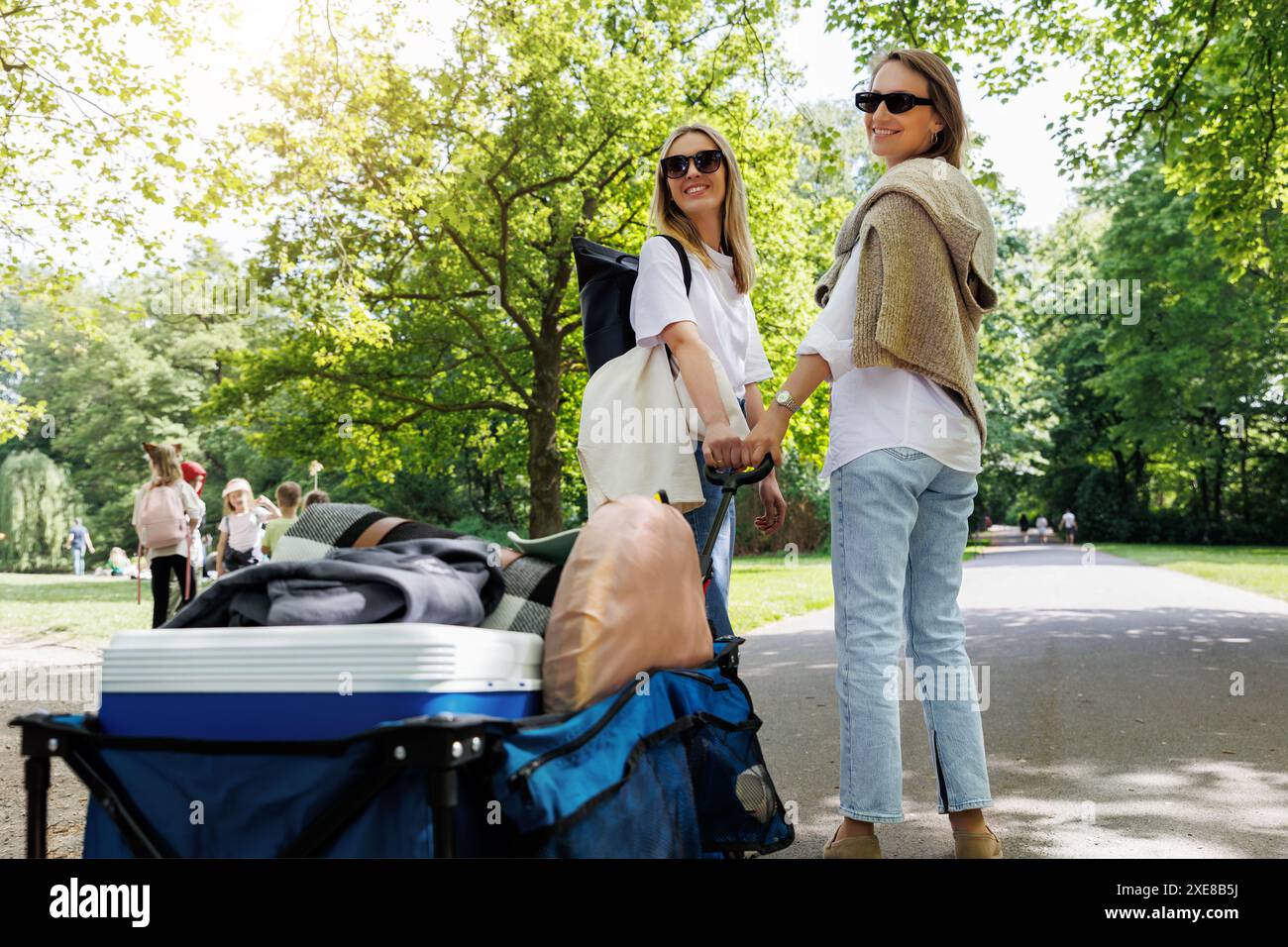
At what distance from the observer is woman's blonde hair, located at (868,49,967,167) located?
3.05 m

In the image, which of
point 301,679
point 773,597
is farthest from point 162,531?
point 301,679

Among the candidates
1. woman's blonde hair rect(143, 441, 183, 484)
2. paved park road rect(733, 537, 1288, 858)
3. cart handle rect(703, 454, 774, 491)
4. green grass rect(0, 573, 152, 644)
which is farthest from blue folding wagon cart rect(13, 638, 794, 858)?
green grass rect(0, 573, 152, 644)

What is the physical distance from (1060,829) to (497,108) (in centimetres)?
1628

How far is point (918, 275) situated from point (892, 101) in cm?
57

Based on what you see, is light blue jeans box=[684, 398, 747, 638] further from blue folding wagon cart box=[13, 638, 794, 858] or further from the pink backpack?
the pink backpack

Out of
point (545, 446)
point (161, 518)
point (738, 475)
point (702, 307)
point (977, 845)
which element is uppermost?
point (545, 446)

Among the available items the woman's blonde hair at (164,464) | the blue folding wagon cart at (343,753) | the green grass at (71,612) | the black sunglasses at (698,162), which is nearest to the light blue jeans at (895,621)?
the blue folding wagon cart at (343,753)

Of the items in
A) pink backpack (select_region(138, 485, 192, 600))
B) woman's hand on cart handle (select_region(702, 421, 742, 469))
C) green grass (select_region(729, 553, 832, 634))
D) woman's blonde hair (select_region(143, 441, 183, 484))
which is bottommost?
green grass (select_region(729, 553, 832, 634))

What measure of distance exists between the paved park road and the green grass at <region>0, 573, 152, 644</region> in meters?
7.51

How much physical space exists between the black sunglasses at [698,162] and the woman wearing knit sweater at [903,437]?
52 centimetres

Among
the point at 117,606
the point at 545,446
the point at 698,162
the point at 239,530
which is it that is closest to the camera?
the point at 698,162

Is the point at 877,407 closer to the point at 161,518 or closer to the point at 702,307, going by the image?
the point at 702,307

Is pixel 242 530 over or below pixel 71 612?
over

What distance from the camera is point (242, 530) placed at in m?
10.7
